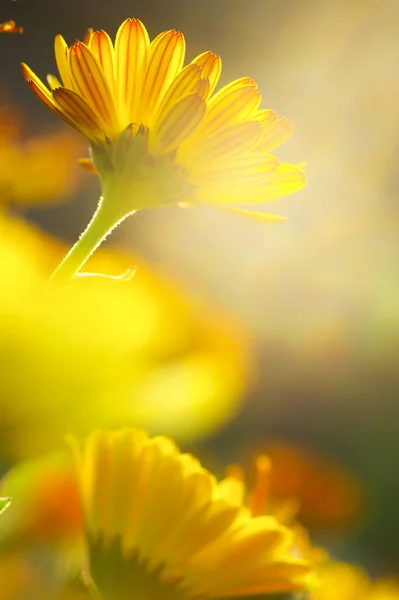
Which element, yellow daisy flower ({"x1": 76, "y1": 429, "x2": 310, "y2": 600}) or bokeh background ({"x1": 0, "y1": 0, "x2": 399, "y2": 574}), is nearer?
yellow daisy flower ({"x1": 76, "y1": 429, "x2": 310, "y2": 600})

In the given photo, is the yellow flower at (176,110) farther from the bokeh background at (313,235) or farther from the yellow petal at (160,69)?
the bokeh background at (313,235)

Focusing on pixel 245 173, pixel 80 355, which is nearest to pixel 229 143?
pixel 245 173

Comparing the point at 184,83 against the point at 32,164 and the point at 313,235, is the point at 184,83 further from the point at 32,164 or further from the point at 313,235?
the point at 313,235

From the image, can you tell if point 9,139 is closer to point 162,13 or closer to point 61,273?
point 61,273

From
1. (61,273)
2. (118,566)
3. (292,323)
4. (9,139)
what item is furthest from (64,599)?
(292,323)

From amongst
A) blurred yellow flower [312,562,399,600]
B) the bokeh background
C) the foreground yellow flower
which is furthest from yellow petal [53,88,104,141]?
the bokeh background

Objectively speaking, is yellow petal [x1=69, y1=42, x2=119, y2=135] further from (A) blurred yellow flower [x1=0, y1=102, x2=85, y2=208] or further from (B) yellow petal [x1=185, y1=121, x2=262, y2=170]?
(A) blurred yellow flower [x1=0, y1=102, x2=85, y2=208]
